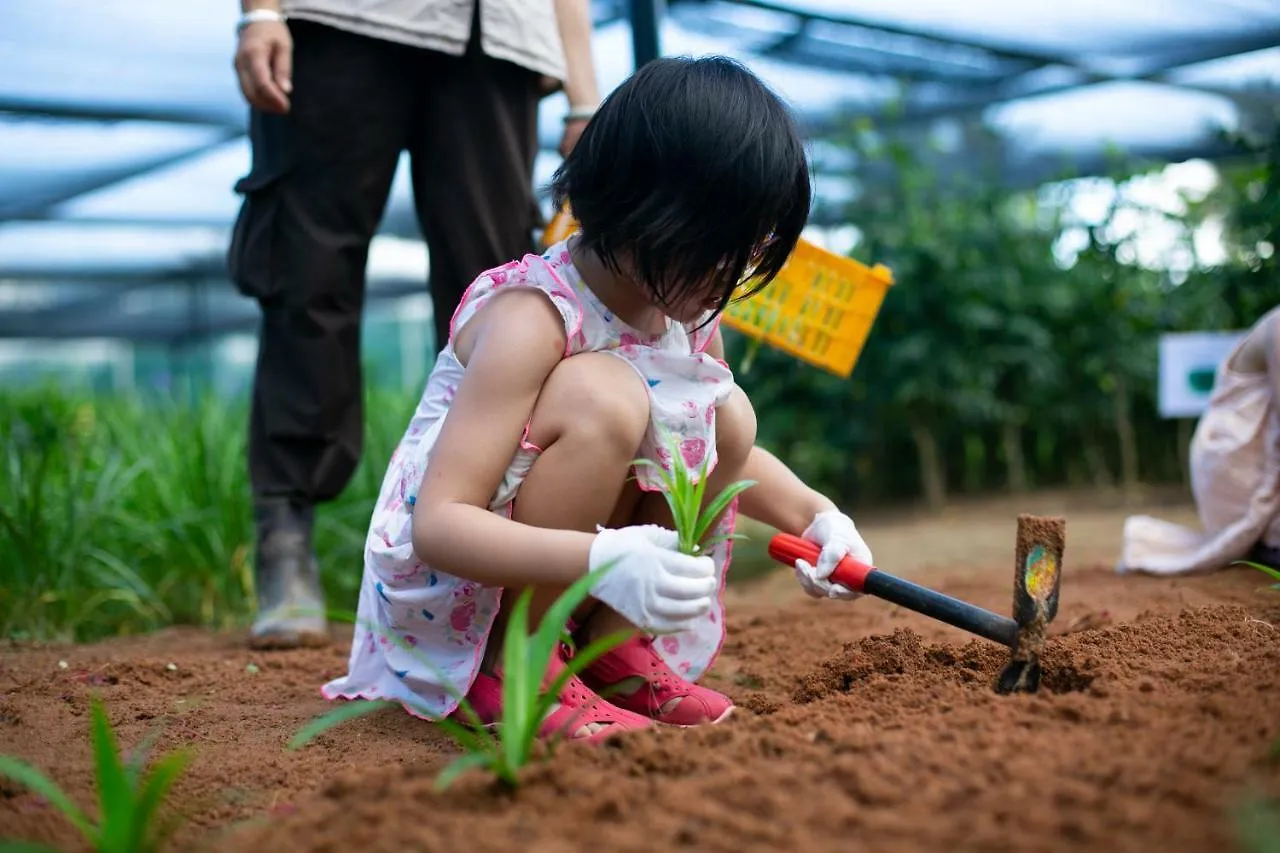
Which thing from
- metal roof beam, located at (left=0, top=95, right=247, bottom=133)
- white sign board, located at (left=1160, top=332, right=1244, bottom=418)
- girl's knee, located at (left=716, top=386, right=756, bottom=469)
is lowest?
white sign board, located at (left=1160, top=332, right=1244, bottom=418)

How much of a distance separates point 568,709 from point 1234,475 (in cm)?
161

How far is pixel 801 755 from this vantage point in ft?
3.49

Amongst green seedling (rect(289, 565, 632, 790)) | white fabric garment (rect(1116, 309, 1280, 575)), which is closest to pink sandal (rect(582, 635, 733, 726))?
green seedling (rect(289, 565, 632, 790))

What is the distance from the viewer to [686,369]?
153cm

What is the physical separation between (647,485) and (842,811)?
0.62m

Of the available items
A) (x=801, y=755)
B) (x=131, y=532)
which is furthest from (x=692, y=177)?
(x=131, y=532)

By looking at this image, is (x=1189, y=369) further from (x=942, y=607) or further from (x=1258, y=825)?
(x=1258, y=825)

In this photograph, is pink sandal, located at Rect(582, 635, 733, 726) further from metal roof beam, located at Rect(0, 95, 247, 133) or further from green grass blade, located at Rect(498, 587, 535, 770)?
metal roof beam, located at Rect(0, 95, 247, 133)

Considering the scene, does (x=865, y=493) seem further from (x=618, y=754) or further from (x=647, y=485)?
(x=618, y=754)

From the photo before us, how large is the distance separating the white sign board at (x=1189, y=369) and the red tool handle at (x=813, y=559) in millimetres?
2221

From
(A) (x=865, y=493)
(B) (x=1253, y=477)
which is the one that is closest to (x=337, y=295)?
(B) (x=1253, y=477)

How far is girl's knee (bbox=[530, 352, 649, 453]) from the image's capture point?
1379mm

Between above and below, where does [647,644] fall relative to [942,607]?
below

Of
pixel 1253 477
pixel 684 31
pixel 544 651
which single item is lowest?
pixel 1253 477
